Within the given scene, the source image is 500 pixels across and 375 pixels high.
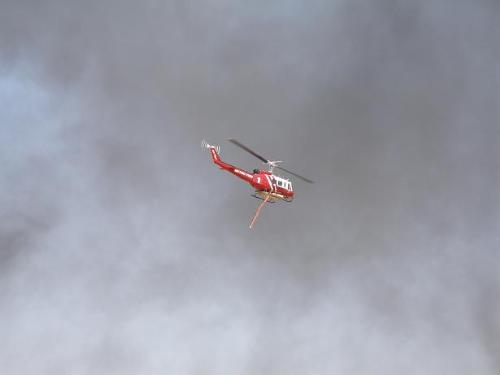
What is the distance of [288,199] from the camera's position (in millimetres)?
90375

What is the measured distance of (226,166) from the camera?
284 ft

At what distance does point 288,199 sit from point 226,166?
8828mm

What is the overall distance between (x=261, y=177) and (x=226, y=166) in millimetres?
4113

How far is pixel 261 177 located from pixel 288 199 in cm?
524

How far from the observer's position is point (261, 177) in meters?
87.1
